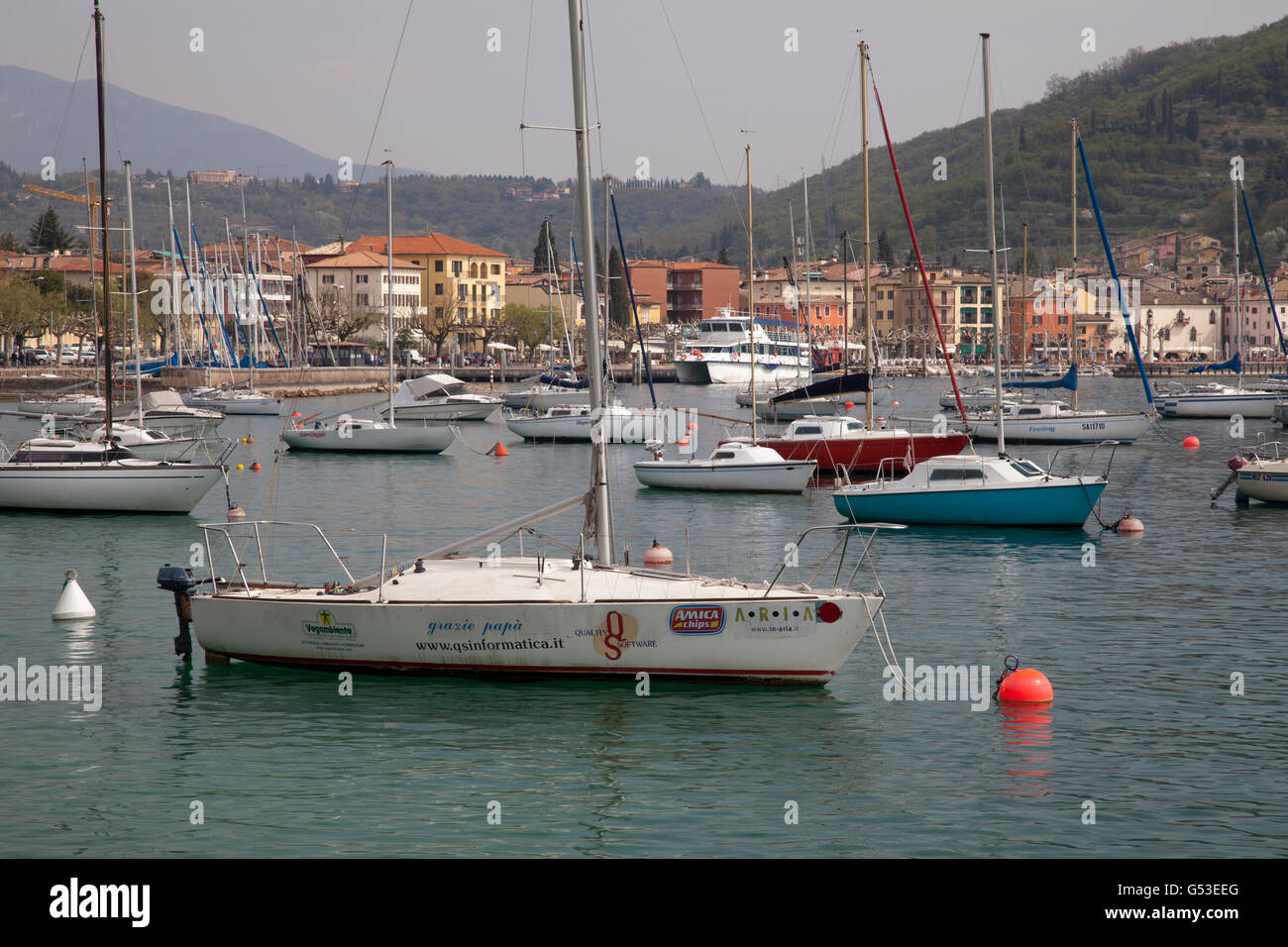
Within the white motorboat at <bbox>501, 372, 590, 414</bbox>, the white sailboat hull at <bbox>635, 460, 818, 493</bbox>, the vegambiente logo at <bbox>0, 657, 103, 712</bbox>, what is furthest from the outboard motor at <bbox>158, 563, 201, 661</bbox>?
the white motorboat at <bbox>501, 372, 590, 414</bbox>

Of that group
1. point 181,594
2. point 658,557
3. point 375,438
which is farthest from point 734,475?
point 181,594

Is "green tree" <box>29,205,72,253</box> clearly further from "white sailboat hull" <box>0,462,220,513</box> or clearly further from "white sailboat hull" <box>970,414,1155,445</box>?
"white sailboat hull" <box>0,462,220,513</box>

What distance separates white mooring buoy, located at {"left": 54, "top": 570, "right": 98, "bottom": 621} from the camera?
2220 centimetres

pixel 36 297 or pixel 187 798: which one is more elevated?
pixel 36 297

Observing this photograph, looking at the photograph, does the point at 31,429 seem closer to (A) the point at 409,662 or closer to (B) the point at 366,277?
(A) the point at 409,662

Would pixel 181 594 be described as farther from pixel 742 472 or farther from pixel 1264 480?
pixel 1264 480

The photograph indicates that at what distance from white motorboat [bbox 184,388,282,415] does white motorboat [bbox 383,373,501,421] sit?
36.0 feet

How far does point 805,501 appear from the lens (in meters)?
40.0

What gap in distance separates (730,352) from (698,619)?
117609mm

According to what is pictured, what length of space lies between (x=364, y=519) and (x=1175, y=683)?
961 inches

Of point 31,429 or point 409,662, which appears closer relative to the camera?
point 409,662
